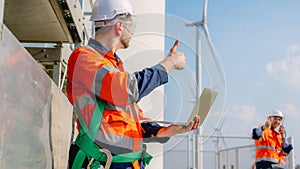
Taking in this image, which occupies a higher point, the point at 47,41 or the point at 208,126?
the point at 47,41

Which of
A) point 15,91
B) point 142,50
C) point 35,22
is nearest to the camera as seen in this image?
point 15,91

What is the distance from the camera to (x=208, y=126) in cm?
197

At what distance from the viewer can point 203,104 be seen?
1.90 meters

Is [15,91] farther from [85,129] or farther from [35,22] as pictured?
[35,22]

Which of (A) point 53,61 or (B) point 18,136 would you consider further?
(A) point 53,61

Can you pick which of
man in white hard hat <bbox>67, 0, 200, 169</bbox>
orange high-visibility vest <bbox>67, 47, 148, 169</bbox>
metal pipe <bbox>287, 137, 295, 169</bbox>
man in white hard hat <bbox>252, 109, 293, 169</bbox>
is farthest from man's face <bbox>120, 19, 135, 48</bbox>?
metal pipe <bbox>287, 137, 295, 169</bbox>

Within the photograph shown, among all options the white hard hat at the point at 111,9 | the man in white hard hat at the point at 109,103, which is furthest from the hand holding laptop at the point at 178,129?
the white hard hat at the point at 111,9

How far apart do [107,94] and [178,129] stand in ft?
1.15

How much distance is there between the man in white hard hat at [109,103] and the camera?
187 cm

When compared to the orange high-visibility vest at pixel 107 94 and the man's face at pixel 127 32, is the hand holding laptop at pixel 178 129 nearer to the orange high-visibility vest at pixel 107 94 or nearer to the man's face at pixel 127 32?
the orange high-visibility vest at pixel 107 94

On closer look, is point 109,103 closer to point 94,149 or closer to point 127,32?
point 94,149

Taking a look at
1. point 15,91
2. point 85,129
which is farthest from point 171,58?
point 15,91

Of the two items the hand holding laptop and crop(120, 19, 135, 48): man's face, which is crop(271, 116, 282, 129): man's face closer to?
the hand holding laptop

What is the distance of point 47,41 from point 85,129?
6.52ft
